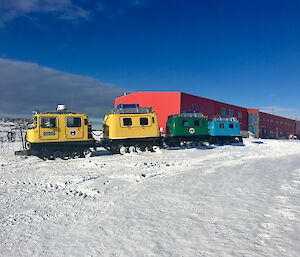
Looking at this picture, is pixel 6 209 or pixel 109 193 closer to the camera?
pixel 6 209

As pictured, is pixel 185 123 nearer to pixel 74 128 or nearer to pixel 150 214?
pixel 74 128

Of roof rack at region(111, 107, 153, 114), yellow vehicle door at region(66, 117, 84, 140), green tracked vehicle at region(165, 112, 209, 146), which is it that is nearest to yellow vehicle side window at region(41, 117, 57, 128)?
yellow vehicle door at region(66, 117, 84, 140)

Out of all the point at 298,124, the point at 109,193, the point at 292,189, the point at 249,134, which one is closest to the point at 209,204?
the point at 109,193

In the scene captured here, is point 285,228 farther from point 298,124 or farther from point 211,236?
point 298,124

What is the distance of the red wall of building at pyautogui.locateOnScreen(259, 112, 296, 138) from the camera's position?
2173 inches

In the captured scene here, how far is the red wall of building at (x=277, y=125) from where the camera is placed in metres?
55.2

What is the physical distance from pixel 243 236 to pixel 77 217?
3.07 meters

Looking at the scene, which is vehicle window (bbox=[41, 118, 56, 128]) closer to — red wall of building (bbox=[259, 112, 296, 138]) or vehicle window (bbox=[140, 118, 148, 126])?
vehicle window (bbox=[140, 118, 148, 126])

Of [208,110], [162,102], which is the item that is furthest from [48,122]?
[208,110]

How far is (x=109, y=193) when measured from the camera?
303 inches

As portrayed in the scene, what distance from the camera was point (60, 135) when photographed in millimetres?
15531

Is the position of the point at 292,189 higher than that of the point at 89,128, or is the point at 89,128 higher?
the point at 89,128

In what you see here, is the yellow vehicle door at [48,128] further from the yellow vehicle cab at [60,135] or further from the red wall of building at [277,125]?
the red wall of building at [277,125]

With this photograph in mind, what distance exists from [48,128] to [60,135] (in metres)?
0.69
